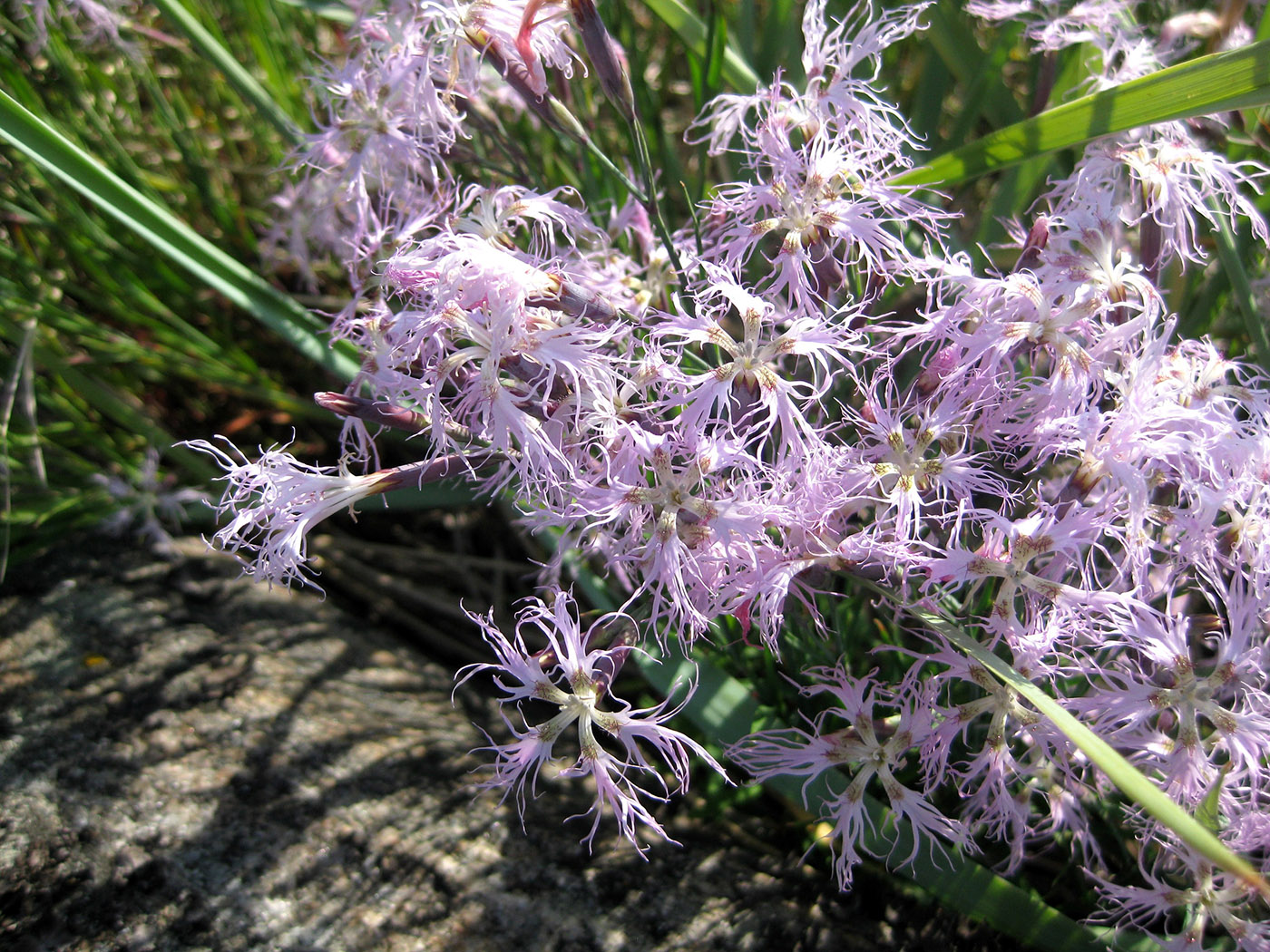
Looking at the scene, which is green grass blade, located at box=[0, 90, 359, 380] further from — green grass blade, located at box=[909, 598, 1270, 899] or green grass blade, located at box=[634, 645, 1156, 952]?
green grass blade, located at box=[909, 598, 1270, 899]

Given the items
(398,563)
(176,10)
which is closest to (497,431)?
(176,10)

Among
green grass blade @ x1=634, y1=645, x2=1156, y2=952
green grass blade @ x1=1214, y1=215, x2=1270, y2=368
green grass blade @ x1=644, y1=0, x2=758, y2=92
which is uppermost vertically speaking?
green grass blade @ x1=644, y1=0, x2=758, y2=92

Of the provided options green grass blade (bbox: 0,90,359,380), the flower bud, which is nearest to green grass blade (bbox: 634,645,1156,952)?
the flower bud

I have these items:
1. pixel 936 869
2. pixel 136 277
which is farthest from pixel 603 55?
pixel 136 277

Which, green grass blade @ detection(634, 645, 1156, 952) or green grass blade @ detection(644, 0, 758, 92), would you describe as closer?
green grass blade @ detection(634, 645, 1156, 952)

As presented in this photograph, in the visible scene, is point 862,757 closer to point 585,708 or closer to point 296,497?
point 585,708

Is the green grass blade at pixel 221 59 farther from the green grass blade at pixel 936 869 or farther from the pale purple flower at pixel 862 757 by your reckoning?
the pale purple flower at pixel 862 757

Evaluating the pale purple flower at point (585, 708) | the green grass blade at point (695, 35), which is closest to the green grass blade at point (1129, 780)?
the pale purple flower at point (585, 708)
